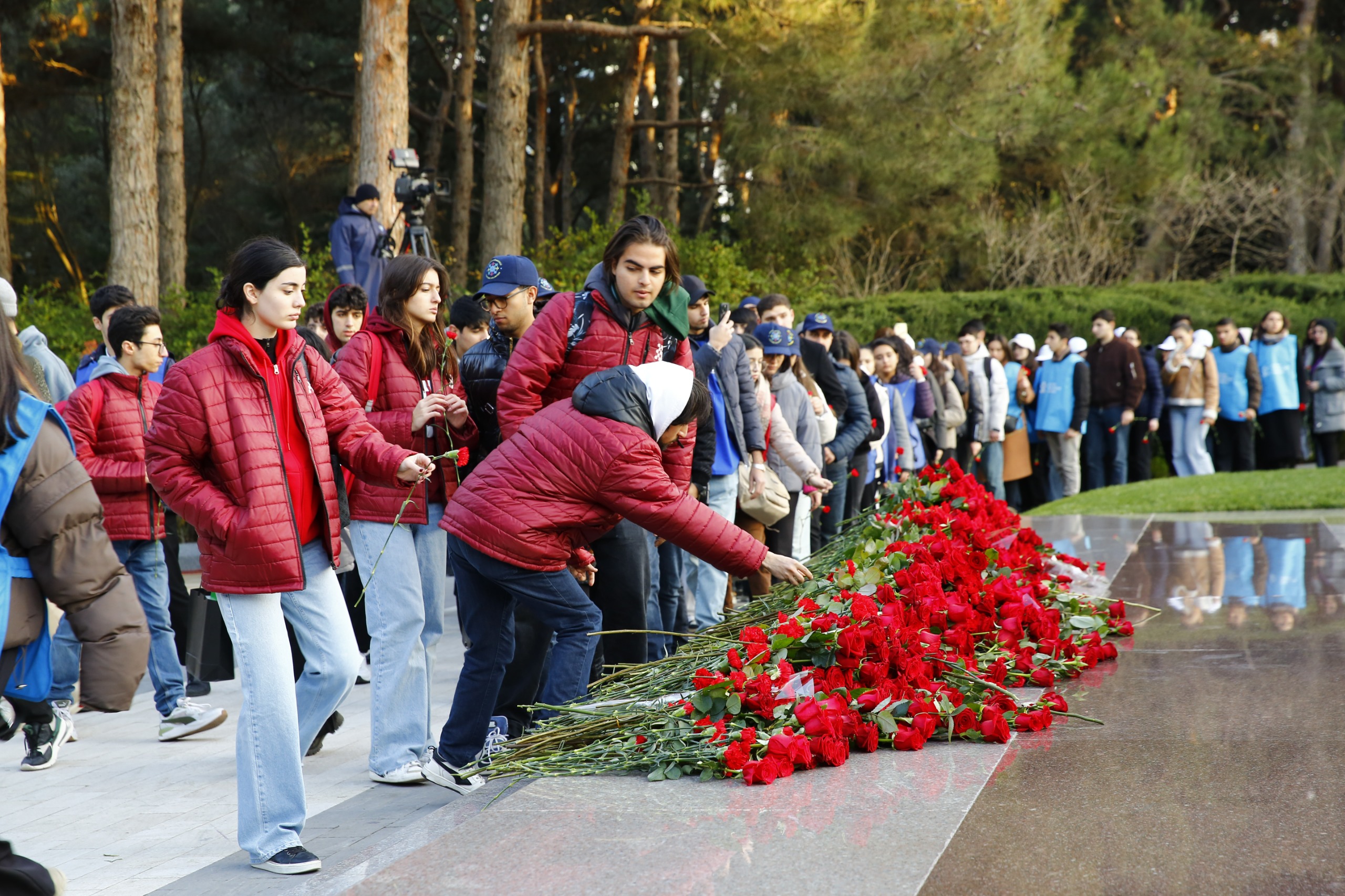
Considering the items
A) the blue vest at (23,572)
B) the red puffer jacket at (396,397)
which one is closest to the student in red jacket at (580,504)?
the red puffer jacket at (396,397)

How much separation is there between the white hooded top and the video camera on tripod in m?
6.21

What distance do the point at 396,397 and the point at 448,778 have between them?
56.7 inches

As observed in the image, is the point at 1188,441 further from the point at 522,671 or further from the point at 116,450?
the point at 116,450

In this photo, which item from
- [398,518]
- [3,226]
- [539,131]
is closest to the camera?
[398,518]

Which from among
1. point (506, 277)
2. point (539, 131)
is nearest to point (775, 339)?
point (506, 277)

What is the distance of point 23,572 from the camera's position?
302 centimetres

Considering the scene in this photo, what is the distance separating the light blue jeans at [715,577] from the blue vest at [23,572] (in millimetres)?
3790

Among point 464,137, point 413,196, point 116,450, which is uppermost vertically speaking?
point 464,137

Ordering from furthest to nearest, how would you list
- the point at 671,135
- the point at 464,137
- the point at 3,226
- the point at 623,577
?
the point at 671,135
the point at 464,137
the point at 3,226
the point at 623,577

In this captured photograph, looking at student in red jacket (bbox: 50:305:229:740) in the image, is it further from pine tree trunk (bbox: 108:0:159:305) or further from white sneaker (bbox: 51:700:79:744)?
pine tree trunk (bbox: 108:0:159:305)

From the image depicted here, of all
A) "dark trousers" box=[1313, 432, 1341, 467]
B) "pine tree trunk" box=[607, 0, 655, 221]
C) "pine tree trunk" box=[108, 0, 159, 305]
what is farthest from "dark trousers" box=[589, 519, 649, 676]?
"pine tree trunk" box=[607, 0, 655, 221]

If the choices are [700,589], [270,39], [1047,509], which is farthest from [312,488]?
[270,39]

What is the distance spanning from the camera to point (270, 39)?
24672mm

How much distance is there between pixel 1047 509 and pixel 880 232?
11.0m
